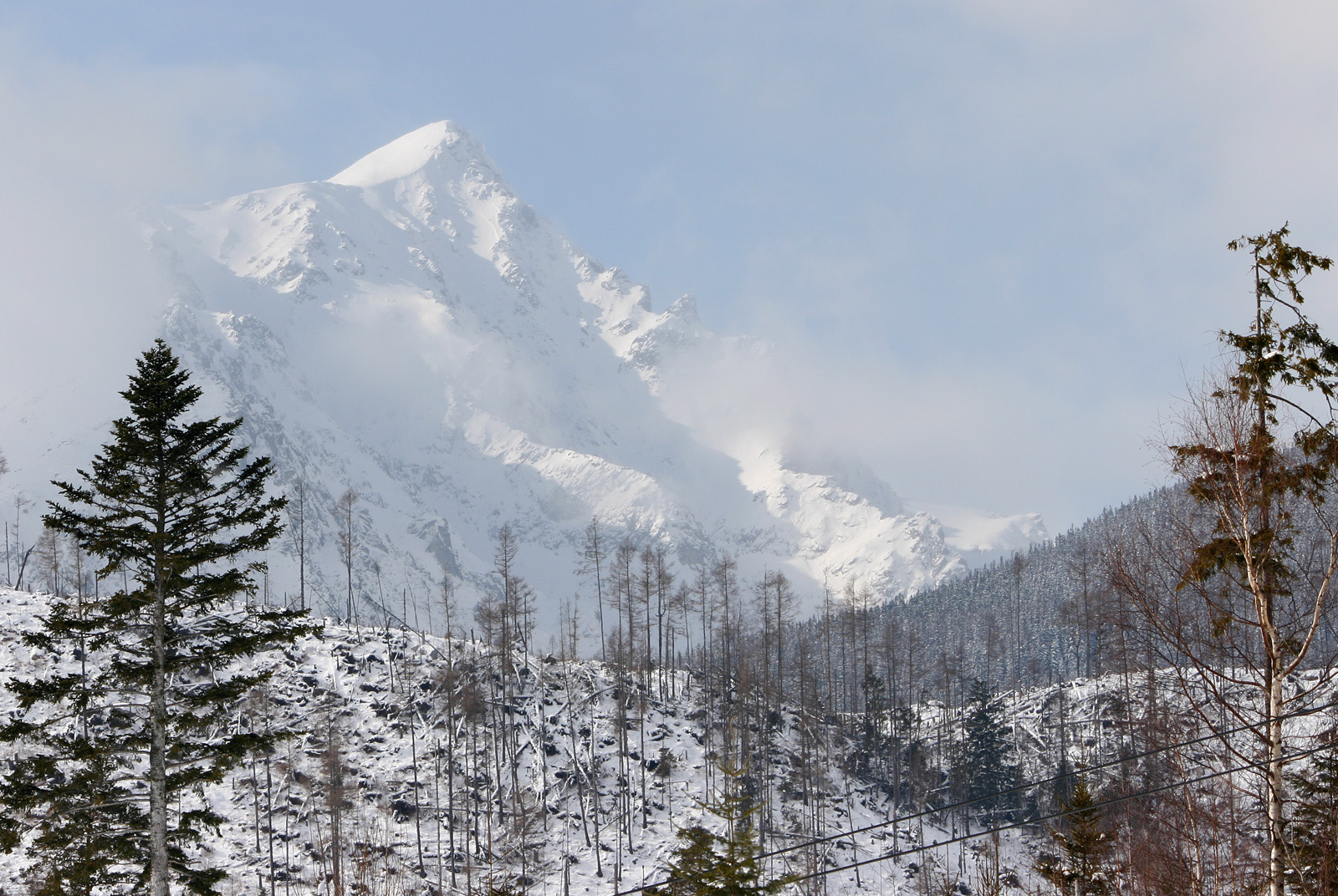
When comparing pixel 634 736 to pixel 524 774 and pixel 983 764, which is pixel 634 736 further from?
pixel 983 764

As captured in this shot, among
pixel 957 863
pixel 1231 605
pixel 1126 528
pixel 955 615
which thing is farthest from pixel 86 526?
pixel 955 615

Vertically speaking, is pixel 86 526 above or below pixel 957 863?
above

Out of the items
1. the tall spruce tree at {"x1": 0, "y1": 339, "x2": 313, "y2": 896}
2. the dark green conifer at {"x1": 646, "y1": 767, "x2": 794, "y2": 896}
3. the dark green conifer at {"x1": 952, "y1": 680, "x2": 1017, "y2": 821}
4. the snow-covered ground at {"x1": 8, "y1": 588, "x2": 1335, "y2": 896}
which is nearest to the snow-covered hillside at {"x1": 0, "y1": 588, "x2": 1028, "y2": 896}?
the snow-covered ground at {"x1": 8, "y1": 588, "x2": 1335, "y2": 896}

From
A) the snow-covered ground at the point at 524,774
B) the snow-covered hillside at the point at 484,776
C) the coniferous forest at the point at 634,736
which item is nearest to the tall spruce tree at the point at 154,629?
the coniferous forest at the point at 634,736

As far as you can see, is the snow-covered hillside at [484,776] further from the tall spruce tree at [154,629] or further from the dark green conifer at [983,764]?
the tall spruce tree at [154,629]

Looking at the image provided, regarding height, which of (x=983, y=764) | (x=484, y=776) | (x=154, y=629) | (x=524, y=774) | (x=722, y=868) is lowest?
(x=983, y=764)

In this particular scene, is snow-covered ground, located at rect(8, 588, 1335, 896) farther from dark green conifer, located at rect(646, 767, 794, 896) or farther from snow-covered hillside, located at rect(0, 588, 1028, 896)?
dark green conifer, located at rect(646, 767, 794, 896)

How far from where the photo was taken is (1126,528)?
5812 inches

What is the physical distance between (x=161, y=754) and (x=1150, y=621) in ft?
65.2

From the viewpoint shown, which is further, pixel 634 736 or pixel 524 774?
pixel 634 736

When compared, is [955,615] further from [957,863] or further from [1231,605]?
[1231,605]

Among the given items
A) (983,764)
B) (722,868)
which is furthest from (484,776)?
(722,868)

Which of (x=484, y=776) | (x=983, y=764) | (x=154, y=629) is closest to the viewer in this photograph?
(x=154, y=629)

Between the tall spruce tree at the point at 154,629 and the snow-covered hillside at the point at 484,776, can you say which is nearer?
the tall spruce tree at the point at 154,629
